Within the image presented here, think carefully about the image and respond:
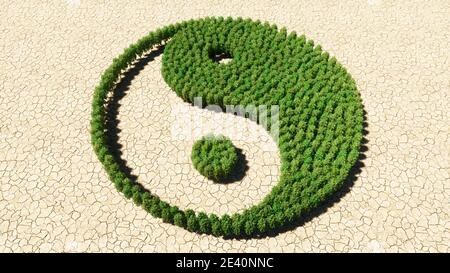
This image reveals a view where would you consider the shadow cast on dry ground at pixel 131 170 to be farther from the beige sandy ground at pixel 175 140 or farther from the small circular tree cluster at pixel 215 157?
the small circular tree cluster at pixel 215 157

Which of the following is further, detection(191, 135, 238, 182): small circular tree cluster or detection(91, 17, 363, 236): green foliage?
detection(191, 135, 238, 182): small circular tree cluster

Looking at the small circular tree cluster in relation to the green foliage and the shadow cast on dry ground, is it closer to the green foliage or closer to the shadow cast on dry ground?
the green foliage

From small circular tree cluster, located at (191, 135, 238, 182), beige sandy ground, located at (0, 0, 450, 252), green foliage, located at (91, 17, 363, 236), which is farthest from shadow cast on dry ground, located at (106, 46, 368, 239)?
small circular tree cluster, located at (191, 135, 238, 182)

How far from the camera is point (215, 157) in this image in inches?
670

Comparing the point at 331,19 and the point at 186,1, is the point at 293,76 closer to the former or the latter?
the point at 331,19

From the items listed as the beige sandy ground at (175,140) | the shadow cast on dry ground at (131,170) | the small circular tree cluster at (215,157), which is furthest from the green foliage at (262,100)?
the beige sandy ground at (175,140)

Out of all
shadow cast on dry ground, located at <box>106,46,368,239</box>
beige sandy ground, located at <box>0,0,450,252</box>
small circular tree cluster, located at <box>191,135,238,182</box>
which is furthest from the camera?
small circular tree cluster, located at <box>191,135,238,182</box>

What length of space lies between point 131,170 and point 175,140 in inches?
97.2

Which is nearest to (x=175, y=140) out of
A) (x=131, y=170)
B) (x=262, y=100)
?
(x=131, y=170)

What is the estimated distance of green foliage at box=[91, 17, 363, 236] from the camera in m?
15.6

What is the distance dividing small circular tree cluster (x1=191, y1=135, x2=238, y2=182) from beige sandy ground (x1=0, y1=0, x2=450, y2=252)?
1.73ft

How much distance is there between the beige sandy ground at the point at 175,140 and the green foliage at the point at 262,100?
2.43 feet

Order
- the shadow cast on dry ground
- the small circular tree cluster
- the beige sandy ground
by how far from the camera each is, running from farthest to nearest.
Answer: the small circular tree cluster < the shadow cast on dry ground < the beige sandy ground

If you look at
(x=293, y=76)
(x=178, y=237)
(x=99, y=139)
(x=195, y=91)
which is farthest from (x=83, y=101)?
(x=293, y=76)
